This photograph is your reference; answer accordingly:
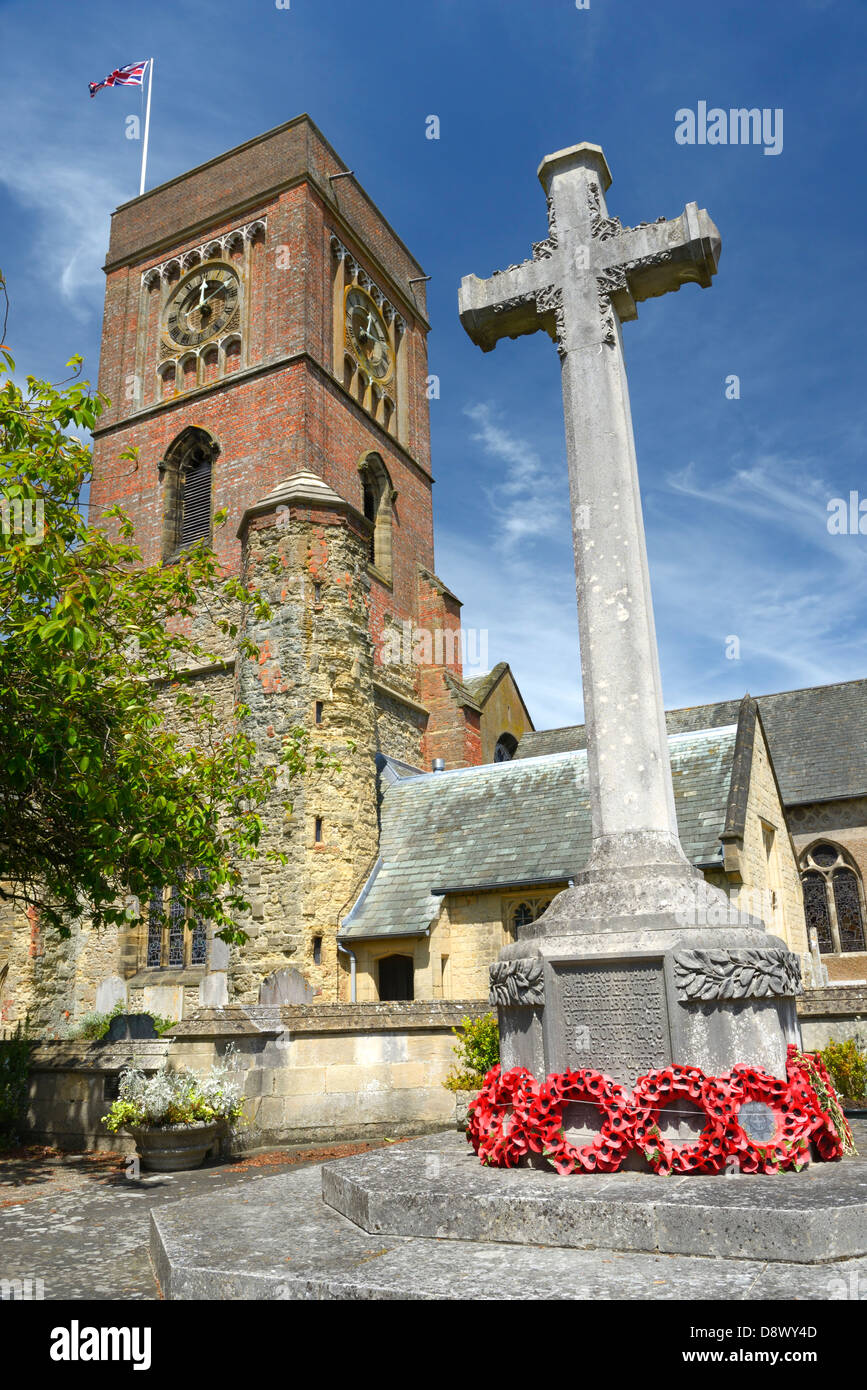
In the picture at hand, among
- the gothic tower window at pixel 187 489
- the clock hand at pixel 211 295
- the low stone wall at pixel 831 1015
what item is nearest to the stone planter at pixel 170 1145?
the low stone wall at pixel 831 1015

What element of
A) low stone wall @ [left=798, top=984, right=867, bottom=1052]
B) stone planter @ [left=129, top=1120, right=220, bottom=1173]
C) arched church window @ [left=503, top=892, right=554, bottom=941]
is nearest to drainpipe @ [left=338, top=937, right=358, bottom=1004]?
arched church window @ [left=503, top=892, right=554, bottom=941]

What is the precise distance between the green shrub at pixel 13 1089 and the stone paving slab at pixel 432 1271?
7.72m

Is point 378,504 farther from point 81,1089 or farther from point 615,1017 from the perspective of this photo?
point 615,1017

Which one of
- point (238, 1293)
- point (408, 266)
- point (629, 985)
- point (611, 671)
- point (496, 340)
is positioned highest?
point (408, 266)

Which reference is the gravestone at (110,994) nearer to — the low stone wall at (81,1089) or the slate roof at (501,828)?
the slate roof at (501,828)

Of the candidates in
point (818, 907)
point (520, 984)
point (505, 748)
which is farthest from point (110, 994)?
point (818, 907)

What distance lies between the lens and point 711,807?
15.9 m

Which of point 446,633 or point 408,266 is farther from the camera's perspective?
point 408,266

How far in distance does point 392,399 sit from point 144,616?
20973 millimetres

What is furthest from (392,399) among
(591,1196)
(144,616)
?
(591,1196)

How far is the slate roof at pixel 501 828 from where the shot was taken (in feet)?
53.3

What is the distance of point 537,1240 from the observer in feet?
13.4

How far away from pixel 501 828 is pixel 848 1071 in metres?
8.85
